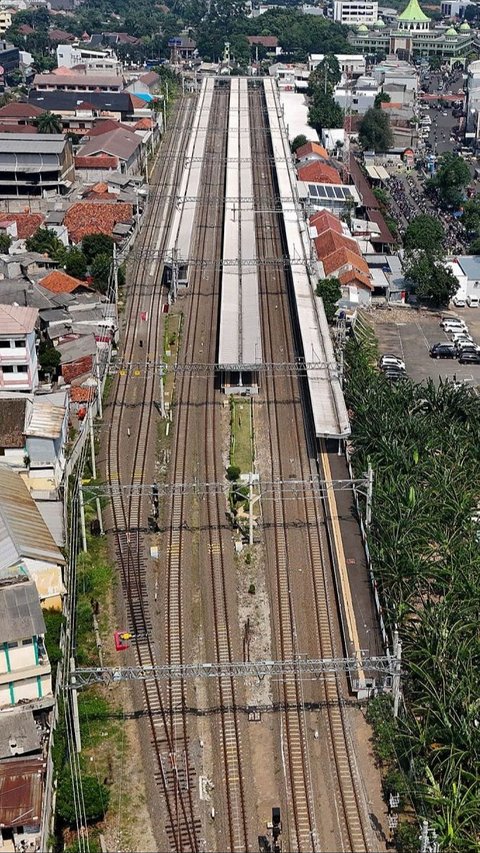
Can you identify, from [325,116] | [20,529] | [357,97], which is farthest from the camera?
[357,97]

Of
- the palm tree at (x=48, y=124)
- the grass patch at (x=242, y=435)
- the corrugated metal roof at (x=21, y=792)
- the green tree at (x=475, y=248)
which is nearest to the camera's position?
the corrugated metal roof at (x=21, y=792)

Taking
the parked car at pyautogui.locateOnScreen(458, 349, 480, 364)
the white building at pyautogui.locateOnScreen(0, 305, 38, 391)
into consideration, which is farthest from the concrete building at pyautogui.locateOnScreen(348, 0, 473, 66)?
the white building at pyautogui.locateOnScreen(0, 305, 38, 391)

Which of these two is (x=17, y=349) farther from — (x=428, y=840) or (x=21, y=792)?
(x=428, y=840)

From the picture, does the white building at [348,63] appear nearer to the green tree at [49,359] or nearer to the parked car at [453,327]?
the parked car at [453,327]

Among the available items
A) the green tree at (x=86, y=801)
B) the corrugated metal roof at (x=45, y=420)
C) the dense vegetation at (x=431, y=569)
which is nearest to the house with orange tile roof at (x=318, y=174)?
the dense vegetation at (x=431, y=569)

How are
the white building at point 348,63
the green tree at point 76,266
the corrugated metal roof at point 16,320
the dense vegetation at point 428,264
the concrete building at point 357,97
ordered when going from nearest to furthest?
the corrugated metal roof at point 16,320 → the dense vegetation at point 428,264 → the green tree at point 76,266 → the concrete building at point 357,97 → the white building at point 348,63

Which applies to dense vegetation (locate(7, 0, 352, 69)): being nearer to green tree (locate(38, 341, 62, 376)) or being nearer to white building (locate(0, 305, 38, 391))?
green tree (locate(38, 341, 62, 376))

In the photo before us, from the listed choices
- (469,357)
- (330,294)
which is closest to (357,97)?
(330,294)
